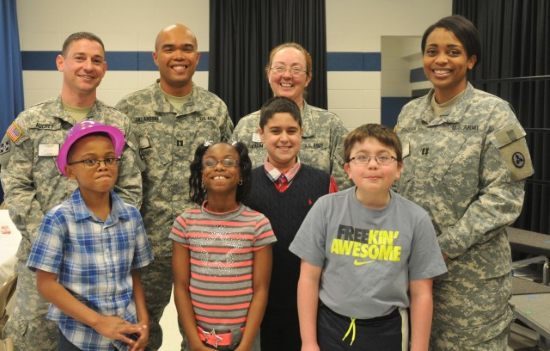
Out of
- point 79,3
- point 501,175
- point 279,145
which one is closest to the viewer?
point 501,175

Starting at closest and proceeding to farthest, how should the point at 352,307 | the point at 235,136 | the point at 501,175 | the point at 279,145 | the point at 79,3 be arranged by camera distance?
the point at 352,307 → the point at 501,175 → the point at 279,145 → the point at 235,136 → the point at 79,3

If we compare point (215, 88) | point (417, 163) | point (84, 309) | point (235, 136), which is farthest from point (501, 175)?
point (215, 88)

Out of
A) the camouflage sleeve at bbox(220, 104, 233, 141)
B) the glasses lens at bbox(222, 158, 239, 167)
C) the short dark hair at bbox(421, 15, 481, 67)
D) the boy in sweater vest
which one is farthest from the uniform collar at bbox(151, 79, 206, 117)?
the short dark hair at bbox(421, 15, 481, 67)

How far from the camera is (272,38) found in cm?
600

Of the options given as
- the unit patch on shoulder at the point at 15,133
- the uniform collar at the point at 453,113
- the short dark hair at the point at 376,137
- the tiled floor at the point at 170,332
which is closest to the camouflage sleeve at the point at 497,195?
the uniform collar at the point at 453,113

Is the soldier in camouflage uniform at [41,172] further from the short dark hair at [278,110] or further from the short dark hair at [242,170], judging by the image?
the short dark hair at [278,110]

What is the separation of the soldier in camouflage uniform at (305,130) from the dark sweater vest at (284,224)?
38 centimetres

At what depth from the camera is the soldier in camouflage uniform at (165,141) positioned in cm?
264

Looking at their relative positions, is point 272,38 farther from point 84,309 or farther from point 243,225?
point 84,309

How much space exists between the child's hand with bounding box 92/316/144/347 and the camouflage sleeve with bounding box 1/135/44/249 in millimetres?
621

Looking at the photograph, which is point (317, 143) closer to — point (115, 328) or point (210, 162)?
point (210, 162)

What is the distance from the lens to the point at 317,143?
275 cm

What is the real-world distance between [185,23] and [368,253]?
4.65 meters

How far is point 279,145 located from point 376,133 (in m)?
0.49
